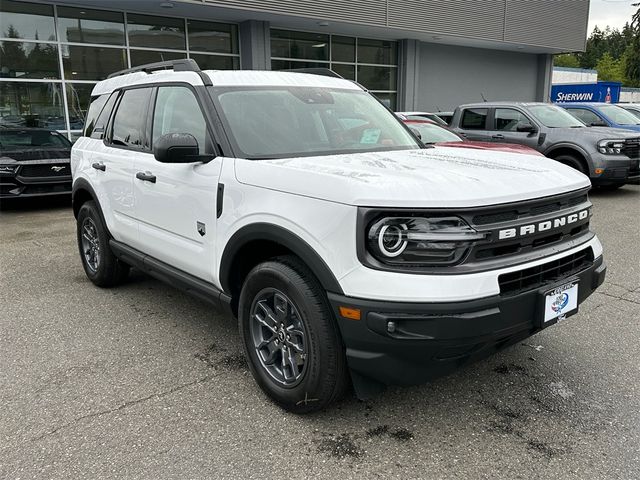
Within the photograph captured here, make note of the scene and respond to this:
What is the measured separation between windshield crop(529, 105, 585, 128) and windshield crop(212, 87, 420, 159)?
7.57m

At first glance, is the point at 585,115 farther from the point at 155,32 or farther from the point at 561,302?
the point at 561,302

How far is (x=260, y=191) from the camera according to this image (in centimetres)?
294

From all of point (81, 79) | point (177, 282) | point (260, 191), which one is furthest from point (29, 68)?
point (260, 191)

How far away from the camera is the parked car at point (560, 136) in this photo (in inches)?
380

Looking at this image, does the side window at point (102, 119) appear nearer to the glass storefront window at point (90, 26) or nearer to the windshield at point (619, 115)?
the glass storefront window at point (90, 26)

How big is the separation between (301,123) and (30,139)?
8.77m

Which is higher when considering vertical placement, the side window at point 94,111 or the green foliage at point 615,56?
the green foliage at point 615,56

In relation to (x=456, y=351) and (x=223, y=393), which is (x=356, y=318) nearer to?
(x=456, y=351)

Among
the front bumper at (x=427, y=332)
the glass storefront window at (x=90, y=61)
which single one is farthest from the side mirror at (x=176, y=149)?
the glass storefront window at (x=90, y=61)

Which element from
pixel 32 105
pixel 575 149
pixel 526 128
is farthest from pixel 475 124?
pixel 32 105

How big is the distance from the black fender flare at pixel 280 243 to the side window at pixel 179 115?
723mm

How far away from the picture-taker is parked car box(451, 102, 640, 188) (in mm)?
9648

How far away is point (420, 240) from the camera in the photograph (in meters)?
2.42

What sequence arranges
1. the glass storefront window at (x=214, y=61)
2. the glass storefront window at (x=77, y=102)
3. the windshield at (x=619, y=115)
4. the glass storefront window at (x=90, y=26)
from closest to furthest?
the windshield at (x=619, y=115) < the glass storefront window at (x=90, y=26) < the glass storefront window at (x=77, y=102) < the glass storefront window at (x=214, y=61)
